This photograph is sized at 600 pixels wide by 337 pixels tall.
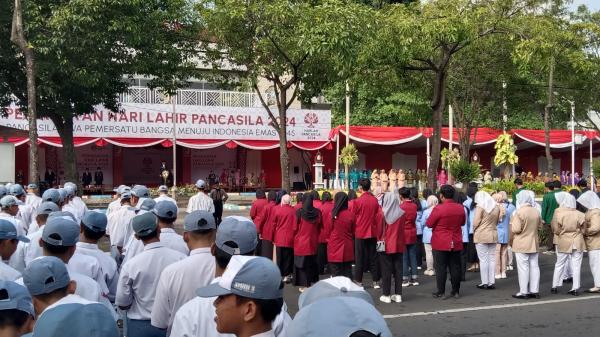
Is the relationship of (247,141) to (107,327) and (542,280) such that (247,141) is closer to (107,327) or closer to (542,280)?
(542,280)

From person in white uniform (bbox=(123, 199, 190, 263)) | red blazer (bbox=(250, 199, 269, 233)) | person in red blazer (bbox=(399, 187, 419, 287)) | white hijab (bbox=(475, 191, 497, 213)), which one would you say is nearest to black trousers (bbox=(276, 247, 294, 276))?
red blazer (bbox=(250, 199, 269, 233))

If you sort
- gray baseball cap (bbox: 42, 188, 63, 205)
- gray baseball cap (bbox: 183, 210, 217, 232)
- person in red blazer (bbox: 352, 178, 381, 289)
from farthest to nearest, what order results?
1. person in red blazer (bbox: 352, 178, 381, 289)
2. gray baseball cap (bbox: 42, 188, 63, 205)
3. gray baseball cap (bbox: 183, 210, 217, 232)

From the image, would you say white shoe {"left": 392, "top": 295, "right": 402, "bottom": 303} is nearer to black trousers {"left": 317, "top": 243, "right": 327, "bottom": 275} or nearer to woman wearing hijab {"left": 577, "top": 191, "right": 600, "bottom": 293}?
black trousers {"left": 317, "top": 243, "right": 327, "bottom": 275}

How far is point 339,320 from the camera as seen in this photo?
1961 millimetres

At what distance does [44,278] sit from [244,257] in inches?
54.9

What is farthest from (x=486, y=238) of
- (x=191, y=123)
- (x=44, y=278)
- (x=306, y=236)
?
(x=191, y=123)

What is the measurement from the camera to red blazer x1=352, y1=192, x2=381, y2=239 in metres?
11.0

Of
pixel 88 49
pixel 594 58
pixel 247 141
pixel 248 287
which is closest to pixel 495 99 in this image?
pixel 594 58

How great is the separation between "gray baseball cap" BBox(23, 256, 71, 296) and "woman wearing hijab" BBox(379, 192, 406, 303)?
7129 millimetres

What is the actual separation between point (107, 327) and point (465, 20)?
12920 millimetres

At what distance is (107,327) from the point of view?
2.54 m

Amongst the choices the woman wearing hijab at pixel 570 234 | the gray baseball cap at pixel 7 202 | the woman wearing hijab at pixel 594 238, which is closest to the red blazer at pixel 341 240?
the woman wearing hijab at pixel 570 234

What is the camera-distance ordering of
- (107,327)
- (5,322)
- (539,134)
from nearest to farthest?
(107,327) → (5,322) → (539,134)

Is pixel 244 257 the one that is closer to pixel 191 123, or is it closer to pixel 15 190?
pixel 15 190
